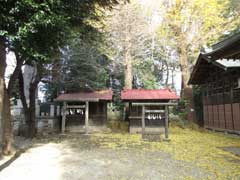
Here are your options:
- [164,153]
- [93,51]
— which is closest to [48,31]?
[164,153]

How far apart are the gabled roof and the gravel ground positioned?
2.95m

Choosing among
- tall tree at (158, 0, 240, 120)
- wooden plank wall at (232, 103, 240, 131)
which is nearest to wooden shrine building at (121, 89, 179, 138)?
wooden plank wall at (232, 103, 240, 131)

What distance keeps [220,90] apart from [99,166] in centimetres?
1044

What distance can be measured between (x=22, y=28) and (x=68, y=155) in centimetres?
427

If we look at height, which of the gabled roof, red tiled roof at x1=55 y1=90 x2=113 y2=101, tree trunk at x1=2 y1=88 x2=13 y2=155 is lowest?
tree trunk at x1=2 y1=88 x2=13 y2=155

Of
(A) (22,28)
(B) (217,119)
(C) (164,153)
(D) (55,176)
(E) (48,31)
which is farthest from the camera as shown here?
(B) (217,119)

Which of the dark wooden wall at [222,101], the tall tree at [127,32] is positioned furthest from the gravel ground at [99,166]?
the tall tree at [127,32]

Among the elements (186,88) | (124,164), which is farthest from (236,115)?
(124,164)

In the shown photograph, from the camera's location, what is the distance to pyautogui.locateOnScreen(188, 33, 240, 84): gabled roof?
6.14m

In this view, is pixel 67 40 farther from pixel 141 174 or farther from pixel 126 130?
pixel 126 130

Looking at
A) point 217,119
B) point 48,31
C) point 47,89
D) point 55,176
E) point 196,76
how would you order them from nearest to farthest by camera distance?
point 55,176
point 48,31
point 217,119
point 196,76
point 47,89

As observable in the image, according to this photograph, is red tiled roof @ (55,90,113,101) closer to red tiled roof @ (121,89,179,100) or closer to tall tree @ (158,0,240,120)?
red tiled roof @ (121,89,179,100)

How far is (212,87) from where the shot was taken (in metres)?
16.5

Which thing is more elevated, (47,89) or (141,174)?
(47,89)
